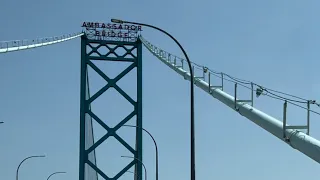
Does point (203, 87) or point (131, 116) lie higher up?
point (203, 87)

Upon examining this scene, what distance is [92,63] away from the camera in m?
59.3

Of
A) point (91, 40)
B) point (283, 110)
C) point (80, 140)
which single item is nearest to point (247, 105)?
point (283, 110)

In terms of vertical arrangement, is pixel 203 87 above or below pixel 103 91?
above

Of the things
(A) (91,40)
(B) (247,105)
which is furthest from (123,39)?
(B) (247,105)

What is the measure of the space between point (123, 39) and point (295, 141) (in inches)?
1768

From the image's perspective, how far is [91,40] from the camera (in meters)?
59.7

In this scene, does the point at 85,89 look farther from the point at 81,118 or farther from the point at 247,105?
the point at 247,105

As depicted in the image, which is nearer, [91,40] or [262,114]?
[262,114]

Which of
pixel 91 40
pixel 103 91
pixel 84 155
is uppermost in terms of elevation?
pixel 91 40

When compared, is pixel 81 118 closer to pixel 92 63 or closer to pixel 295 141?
pixel 92 63

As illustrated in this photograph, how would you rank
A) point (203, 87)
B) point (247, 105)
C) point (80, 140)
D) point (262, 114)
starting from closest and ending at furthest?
point (262, 114) → point (247, 105) → point (203, 87) → point (80, 140)

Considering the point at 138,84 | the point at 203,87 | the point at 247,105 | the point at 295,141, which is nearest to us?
the point at 295,141

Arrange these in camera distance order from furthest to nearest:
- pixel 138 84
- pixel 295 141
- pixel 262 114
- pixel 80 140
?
1. pixel 138 84
2. pixel 80 140
3. pixel 262 114
4. pixel 295 141

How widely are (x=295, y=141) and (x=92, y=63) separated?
144 feet
